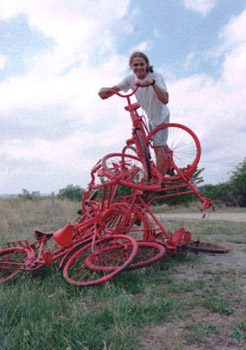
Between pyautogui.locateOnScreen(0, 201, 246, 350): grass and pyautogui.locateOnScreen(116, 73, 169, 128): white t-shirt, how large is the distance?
1.94 meters

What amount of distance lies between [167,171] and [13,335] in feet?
9.65

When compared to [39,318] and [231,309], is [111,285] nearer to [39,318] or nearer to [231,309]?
[39,318]

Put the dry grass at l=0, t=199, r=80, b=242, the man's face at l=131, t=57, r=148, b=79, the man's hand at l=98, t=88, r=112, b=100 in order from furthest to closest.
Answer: the dry grass at l=0, t=199, r=80, b=242, the man's hand at l=98, t=88, r=112, b=100, the man's face at l=131, t=57, r=148, b=79

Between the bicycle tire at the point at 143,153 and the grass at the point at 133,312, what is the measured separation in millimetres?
1153

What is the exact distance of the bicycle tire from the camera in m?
3.66

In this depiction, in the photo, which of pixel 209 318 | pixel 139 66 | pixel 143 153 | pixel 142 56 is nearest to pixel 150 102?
pixel 139 66

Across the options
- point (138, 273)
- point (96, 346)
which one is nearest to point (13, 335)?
point (96, 346)

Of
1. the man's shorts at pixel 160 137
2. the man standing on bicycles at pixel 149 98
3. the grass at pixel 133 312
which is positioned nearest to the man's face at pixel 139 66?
the man standing on bicycles at pixel 149 98

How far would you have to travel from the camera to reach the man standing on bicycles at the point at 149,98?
3842 millimetres

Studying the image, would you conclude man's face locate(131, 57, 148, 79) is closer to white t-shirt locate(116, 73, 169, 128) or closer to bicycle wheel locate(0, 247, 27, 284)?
white t-shirt locate(116, 73, 169, 128)

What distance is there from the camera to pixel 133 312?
7.56 ft

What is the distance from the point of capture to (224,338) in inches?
77.8

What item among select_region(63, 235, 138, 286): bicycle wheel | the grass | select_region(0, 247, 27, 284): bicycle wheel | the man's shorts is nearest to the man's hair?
the man's shorts

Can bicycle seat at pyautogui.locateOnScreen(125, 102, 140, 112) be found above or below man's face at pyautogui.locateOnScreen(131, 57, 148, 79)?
below
